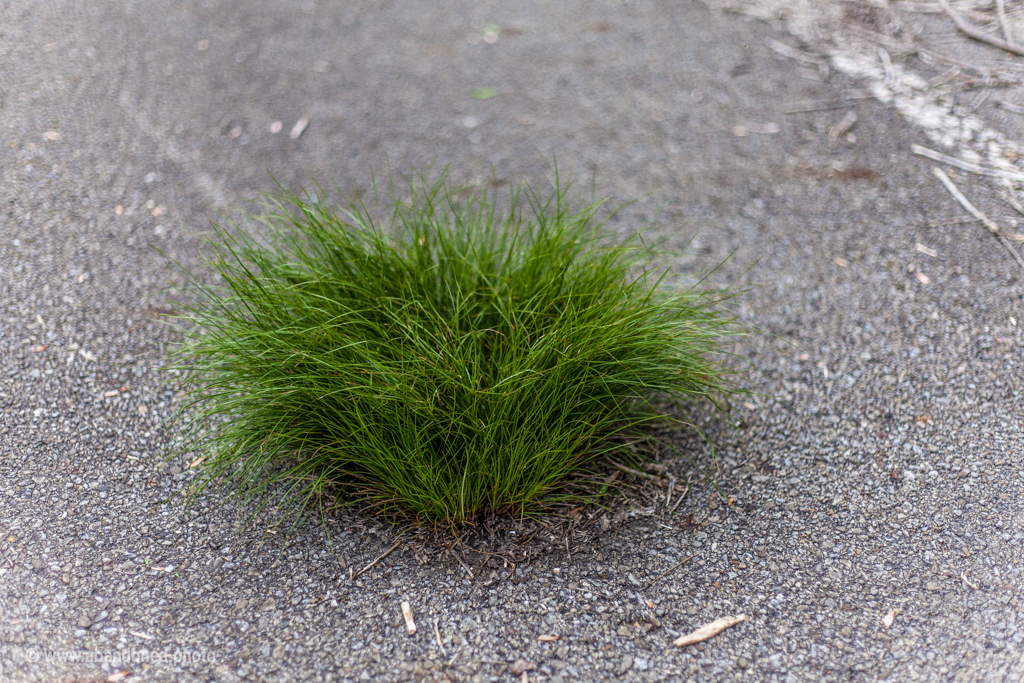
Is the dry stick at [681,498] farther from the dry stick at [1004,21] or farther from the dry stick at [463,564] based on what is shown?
the dry stick at [1004,21]

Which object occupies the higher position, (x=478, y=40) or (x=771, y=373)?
(x=478, y=40)

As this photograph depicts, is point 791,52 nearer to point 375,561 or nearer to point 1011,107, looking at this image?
point 1011,107

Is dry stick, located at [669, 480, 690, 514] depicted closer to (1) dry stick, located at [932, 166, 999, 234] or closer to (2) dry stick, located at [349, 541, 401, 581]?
(2) dry stick, located at [349, 541, 401, 581]

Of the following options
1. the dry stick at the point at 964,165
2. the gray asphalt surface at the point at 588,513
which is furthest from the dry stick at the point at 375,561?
the dry stick at the point at 964,165

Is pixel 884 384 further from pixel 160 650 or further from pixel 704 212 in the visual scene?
pixel 160 650

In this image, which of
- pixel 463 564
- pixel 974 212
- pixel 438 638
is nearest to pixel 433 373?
pixel 463 564

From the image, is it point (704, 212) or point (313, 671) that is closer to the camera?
point (313, 671)

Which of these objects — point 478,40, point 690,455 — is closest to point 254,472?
point 690,455
